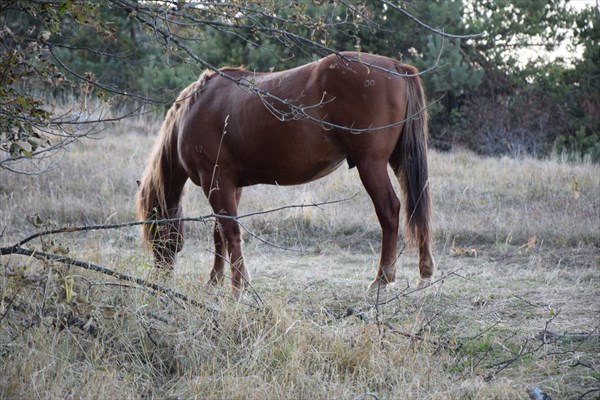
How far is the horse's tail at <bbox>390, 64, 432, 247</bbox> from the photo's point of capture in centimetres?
527

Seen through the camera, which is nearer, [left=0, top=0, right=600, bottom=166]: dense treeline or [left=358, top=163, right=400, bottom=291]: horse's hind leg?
[left=358, top=163, right=400, bottom=291]: horse's hind leg

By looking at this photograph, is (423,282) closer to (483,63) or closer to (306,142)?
(306,142)

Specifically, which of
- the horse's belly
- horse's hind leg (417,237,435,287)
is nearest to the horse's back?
the horse's belly

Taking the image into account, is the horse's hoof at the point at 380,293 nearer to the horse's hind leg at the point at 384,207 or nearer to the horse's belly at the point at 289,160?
the horse's hind leg at the point at 384,207

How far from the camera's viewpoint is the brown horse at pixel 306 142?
516cm

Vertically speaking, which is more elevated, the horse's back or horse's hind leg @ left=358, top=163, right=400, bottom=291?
the horse's back

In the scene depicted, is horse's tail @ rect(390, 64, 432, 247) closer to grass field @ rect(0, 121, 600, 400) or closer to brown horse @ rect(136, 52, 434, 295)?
brown horse @ rect(136, 52, 434, 295)

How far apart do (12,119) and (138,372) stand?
1346 mm

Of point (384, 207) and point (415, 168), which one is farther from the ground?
point (415, 168)

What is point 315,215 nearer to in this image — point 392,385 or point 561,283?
point 561,283

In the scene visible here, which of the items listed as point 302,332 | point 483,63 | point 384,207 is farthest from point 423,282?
point 483,63

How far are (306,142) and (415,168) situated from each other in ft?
2.65

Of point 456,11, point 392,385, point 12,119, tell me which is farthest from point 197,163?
point 456,11

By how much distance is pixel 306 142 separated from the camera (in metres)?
5.26
